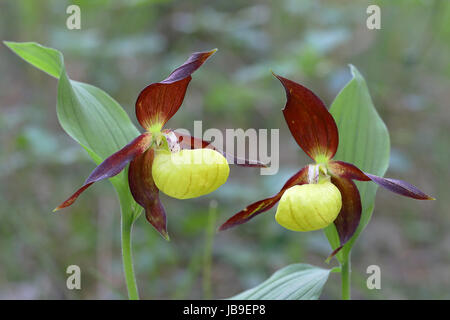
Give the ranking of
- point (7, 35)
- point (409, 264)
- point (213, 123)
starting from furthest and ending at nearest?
point (213, 123) → point (7, 35) → point (409, 264)

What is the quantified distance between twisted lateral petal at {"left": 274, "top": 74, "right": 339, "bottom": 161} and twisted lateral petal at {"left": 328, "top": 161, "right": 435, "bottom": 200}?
0.04 metres

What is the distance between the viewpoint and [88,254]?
244 centimetres

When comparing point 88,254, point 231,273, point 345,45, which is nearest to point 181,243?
point 231,273

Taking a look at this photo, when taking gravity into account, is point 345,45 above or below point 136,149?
above

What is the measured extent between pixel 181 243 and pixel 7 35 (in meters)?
2.28

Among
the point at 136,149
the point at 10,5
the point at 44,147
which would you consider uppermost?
the point at 10,5

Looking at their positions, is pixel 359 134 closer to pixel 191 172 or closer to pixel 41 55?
pixel 191 172

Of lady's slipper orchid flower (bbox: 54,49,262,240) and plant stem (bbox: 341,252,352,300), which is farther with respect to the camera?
plant stem (bbox: 341,252,352,300)

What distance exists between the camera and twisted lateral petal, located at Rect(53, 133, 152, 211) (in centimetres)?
96

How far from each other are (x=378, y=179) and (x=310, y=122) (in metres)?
0.23

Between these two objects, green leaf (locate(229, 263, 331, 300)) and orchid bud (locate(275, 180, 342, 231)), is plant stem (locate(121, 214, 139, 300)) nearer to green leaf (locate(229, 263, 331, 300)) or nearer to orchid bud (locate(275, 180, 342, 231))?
green leaf (locate(229, 263, 331, 300))

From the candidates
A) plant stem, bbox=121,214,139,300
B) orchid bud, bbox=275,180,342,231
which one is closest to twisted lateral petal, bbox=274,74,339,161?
→ orchid bud, bbox=275,180,342,231

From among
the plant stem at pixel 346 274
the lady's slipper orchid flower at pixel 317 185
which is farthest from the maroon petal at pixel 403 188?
the plant stem at pixel 346 274
